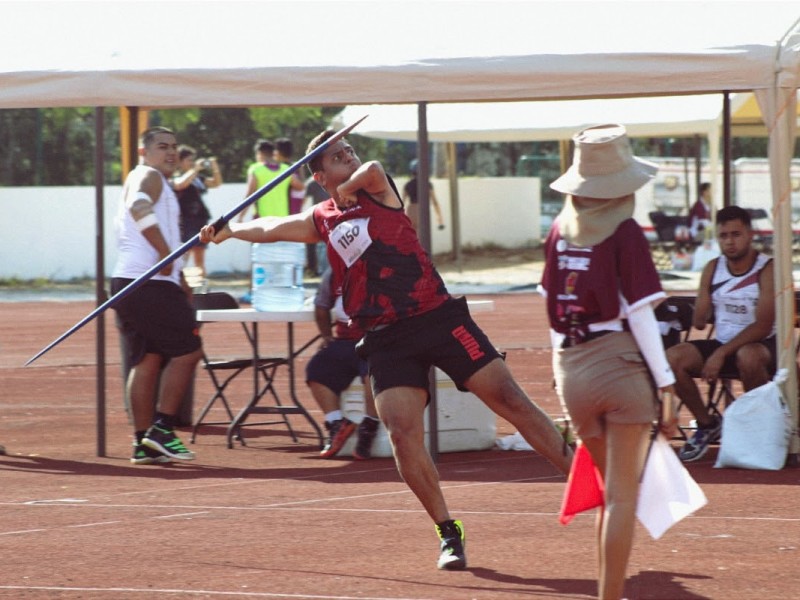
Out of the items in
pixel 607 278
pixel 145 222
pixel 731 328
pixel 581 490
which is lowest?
pixel 581 490

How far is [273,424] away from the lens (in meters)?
10.8

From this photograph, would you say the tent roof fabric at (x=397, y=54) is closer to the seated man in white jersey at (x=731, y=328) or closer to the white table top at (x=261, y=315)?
the seated man in white jersey at (x=731, y=328)

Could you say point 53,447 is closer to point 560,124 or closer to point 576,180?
point 576,180

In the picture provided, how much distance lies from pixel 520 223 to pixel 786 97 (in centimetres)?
2409

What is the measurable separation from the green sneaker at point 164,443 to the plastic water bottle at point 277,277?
1.17 m

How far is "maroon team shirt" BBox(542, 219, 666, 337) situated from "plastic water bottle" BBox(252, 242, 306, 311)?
5.08m

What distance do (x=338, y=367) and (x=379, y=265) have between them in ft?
9.71

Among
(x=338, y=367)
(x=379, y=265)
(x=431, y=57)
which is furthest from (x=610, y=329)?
(x=338, y=367)

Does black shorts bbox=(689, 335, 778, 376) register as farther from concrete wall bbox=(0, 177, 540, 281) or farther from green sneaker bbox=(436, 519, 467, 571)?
concrete wall bbox=(0, 177, 540, 281)

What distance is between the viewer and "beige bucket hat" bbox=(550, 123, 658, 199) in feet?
16.8

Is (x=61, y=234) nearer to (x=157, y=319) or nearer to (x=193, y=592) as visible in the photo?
(x=157, y=319)

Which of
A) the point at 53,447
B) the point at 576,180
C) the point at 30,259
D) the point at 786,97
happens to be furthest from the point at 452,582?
the point at 30,259

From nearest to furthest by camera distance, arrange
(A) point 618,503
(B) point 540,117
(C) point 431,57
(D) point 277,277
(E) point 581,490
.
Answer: (A) point 618,503 < (E) point 581,490 < (C) point 431,57 < (D) point 277,277 < (B) point 540,117

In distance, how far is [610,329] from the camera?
5113 mm
